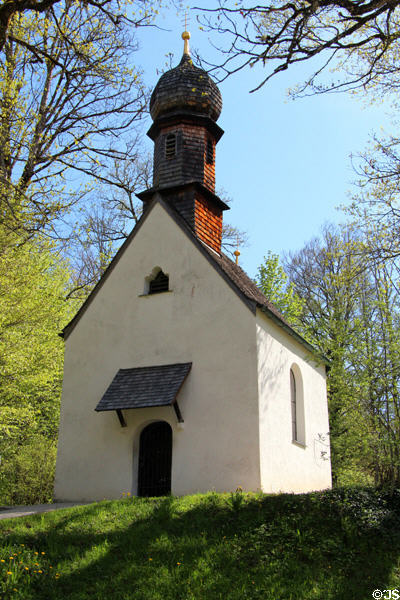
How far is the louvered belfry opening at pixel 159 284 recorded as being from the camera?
1602cm

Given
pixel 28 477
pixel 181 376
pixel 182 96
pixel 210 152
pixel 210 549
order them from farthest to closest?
1. pixel 28 477
2. pixel 210 152
3. pixel 182 96
4. pixel 181 376
5. pixel 210 549

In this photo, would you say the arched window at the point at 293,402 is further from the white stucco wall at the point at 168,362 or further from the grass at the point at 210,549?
the grass at the point at 210,549

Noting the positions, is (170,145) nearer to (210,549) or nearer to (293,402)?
(293,402)

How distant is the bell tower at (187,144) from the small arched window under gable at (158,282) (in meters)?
1.81

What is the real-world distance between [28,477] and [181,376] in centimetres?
887

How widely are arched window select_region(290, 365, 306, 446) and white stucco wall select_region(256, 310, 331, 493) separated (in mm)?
30

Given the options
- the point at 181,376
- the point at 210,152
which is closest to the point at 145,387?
the point at 181,376

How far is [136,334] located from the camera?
15.7 metres

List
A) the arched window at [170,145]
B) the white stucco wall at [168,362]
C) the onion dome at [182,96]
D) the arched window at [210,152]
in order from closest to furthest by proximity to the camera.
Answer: the white stucco wall at [168,362] < the arched window at [170,145] < the onion dome at [182,96] < the arched window at [210,152]

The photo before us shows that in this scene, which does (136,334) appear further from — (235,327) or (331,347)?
(331,347)

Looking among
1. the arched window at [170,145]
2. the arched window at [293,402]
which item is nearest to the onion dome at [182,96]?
the arched window at [170,145]

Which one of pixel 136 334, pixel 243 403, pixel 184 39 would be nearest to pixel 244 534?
pixel 243 403

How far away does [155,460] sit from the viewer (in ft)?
47.8

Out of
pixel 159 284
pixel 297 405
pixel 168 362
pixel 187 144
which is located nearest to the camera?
pixel 168 362
